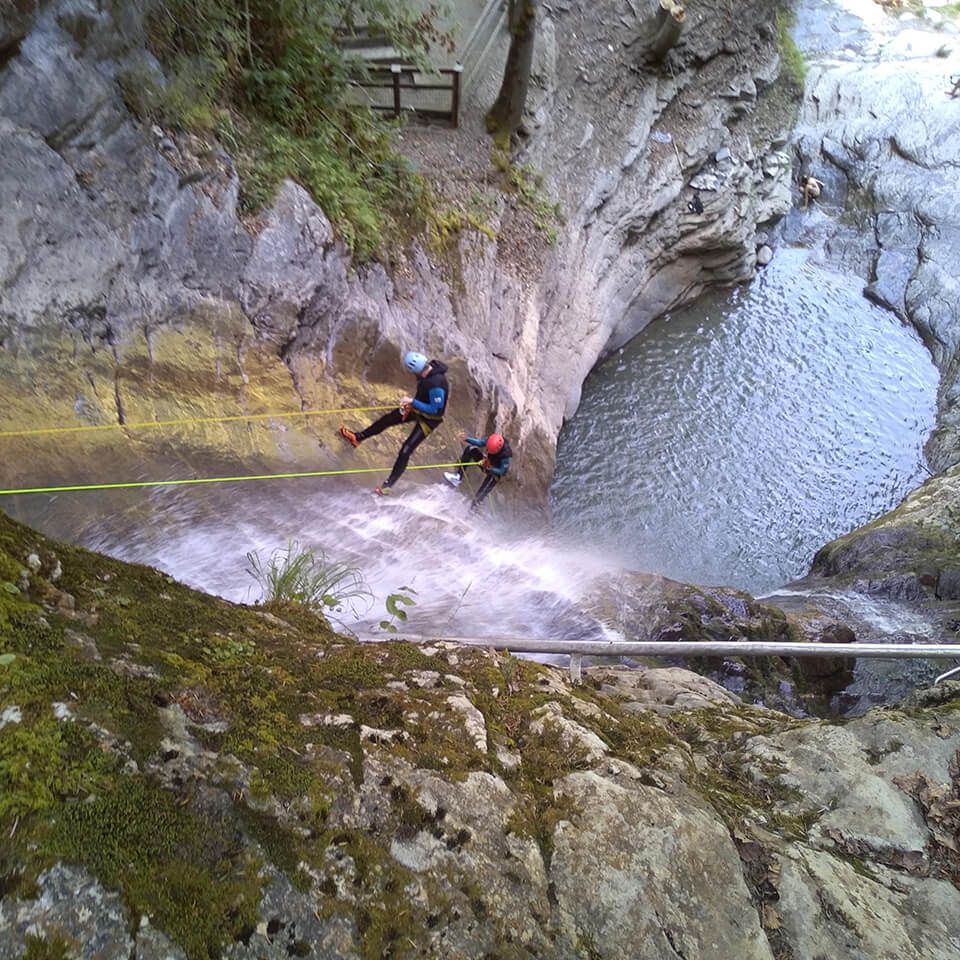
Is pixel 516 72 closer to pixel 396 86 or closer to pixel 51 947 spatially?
pixel 396 86

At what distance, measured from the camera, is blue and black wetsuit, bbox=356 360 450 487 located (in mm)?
8164

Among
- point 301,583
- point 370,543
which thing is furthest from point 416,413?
point 301,583

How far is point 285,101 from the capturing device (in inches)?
347

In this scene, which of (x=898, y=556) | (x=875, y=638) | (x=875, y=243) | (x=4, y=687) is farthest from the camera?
(x=875, y=243)

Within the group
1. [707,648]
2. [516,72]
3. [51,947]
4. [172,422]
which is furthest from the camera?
[516,72]

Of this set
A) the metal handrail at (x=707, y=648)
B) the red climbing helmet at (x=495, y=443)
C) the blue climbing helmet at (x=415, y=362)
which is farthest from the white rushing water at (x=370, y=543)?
the blue climbing helmet at (x=415, y=362)

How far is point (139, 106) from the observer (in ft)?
23.6

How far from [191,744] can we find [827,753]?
2.98m

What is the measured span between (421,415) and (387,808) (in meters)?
6.37

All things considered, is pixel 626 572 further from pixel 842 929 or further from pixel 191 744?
pixel 191 744

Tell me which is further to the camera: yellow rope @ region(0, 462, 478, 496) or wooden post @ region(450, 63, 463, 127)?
wooden post @ region(450, 63, 463, 127)

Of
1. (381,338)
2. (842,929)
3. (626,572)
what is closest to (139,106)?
(381,338)

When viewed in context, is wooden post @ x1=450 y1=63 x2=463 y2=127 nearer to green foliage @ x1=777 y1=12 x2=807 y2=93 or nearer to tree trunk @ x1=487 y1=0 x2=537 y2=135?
tree trunk @ x1=487 y1=0 x2=537 y2=135

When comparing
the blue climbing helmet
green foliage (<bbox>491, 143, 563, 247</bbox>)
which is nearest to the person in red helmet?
the blue climbing helmet
